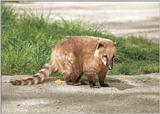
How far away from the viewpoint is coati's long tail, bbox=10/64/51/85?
6.09 m

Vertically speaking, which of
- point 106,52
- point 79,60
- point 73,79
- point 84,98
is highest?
point 106,52

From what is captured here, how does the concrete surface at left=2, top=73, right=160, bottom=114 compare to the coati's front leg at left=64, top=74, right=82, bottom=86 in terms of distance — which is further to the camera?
the coati's front leg at left=64, top=74, right=82, bottom=86

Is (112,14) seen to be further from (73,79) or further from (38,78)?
(38,78)

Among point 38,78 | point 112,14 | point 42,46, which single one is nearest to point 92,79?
point 38,78

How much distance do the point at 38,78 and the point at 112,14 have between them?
1.00 m

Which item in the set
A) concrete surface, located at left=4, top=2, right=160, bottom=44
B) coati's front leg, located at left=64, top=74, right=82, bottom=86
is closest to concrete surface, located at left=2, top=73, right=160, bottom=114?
coati's front leg, located at left=64, top=74, right=82, bottom=86

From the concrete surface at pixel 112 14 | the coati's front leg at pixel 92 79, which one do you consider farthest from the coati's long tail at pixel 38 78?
the concrete surface at pixel 112 14

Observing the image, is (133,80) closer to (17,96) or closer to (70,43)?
(70,43)

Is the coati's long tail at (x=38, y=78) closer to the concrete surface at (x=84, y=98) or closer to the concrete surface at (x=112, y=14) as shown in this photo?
the concrete surface at (x=84, y=98)

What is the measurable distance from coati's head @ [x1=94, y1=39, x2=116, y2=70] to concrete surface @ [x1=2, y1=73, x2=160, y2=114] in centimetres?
26

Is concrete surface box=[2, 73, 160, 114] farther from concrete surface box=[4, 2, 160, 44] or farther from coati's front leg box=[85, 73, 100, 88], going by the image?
concrete surface box=[4, 2, 160, 44]

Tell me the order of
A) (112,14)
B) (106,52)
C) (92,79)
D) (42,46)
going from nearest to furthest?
(106,52) < (92,79) < (42,46) < (112,14)

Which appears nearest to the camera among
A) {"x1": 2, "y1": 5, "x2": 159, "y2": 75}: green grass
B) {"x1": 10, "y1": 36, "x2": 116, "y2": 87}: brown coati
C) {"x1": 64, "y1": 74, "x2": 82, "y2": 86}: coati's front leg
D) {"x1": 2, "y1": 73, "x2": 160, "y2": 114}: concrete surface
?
{"x1": 2, "y1": 73, "x2": 160, "y2": 114}: concrete surface

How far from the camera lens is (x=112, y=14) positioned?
6.64 metres
